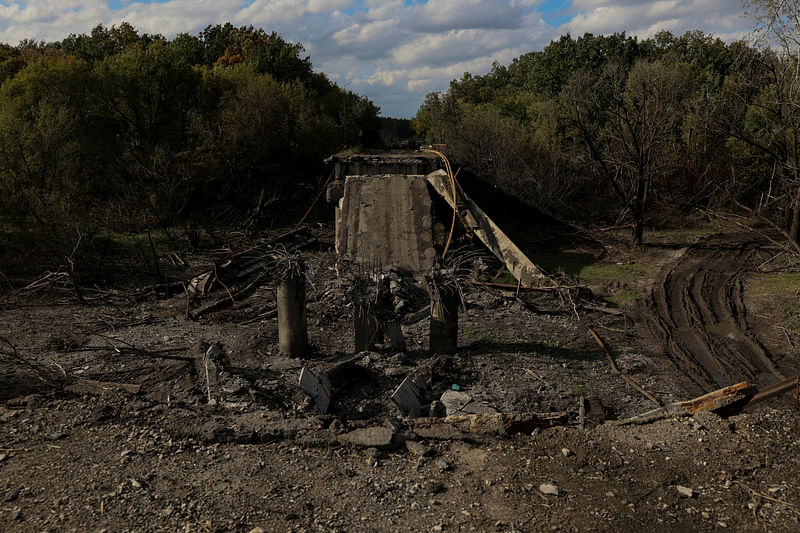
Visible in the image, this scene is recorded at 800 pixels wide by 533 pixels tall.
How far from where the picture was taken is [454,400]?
6.93 meters

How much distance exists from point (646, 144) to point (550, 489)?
13.0 metres

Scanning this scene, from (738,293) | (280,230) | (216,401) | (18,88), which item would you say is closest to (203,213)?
(280,230)

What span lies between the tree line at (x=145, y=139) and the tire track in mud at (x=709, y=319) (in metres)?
12.9

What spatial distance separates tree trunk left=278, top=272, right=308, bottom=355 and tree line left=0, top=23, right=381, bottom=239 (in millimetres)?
8389

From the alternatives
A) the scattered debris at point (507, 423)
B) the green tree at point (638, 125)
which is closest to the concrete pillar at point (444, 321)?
the scattered debris at point (507, 423)

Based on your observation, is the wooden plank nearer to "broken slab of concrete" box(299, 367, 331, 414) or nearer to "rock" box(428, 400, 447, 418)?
"rock" box(428, 400, 447, 418)

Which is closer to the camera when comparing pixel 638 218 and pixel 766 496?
pixel 766 496

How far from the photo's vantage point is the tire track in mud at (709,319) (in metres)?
8.35

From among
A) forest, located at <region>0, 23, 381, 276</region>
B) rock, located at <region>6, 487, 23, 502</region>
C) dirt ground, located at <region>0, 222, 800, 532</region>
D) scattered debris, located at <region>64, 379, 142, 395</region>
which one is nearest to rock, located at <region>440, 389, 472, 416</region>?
dirt ground, located at <region>0, 222, 800, 532</region>

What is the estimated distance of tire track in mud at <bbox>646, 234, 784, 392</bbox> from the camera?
27.4ft

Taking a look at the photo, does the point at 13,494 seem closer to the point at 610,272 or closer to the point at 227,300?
the point at 227,300

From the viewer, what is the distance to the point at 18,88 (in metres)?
17.5

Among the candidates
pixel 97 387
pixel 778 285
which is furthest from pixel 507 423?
pixel 778 285

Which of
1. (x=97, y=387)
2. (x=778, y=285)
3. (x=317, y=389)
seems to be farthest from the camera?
(x=778, y=285)
